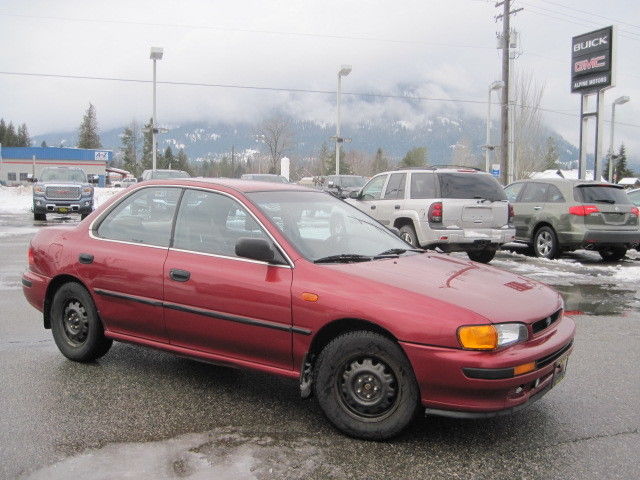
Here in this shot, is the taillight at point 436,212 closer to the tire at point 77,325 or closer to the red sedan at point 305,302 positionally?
the red sedan at point 305,302

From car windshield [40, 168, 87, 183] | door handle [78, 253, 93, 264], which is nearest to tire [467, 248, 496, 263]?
door handle [78, 253, 93, 264]

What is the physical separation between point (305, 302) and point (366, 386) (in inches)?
24.4

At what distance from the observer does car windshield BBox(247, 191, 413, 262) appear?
446 centimetres

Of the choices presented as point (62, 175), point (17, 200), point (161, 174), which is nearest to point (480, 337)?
point (161, 174)

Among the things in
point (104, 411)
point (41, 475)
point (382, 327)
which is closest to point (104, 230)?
point (104, 411)

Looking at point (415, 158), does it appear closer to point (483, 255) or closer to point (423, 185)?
point (483, 255)

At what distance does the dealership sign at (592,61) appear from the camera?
81.5ft

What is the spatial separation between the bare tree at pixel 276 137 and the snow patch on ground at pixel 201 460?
48055 millimetres

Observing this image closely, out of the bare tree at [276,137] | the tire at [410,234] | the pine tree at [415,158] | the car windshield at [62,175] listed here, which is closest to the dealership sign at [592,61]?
the tire at [410,234]

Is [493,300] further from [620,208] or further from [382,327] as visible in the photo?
[620,208]

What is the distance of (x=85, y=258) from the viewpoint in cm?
516

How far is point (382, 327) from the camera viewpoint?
372 centimetres

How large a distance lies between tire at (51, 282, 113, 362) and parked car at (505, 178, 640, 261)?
397 inches

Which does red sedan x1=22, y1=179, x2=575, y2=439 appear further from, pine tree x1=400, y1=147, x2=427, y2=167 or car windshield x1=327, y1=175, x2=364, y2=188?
pine tree x1=400, y1=147, x2=427, y2=167
